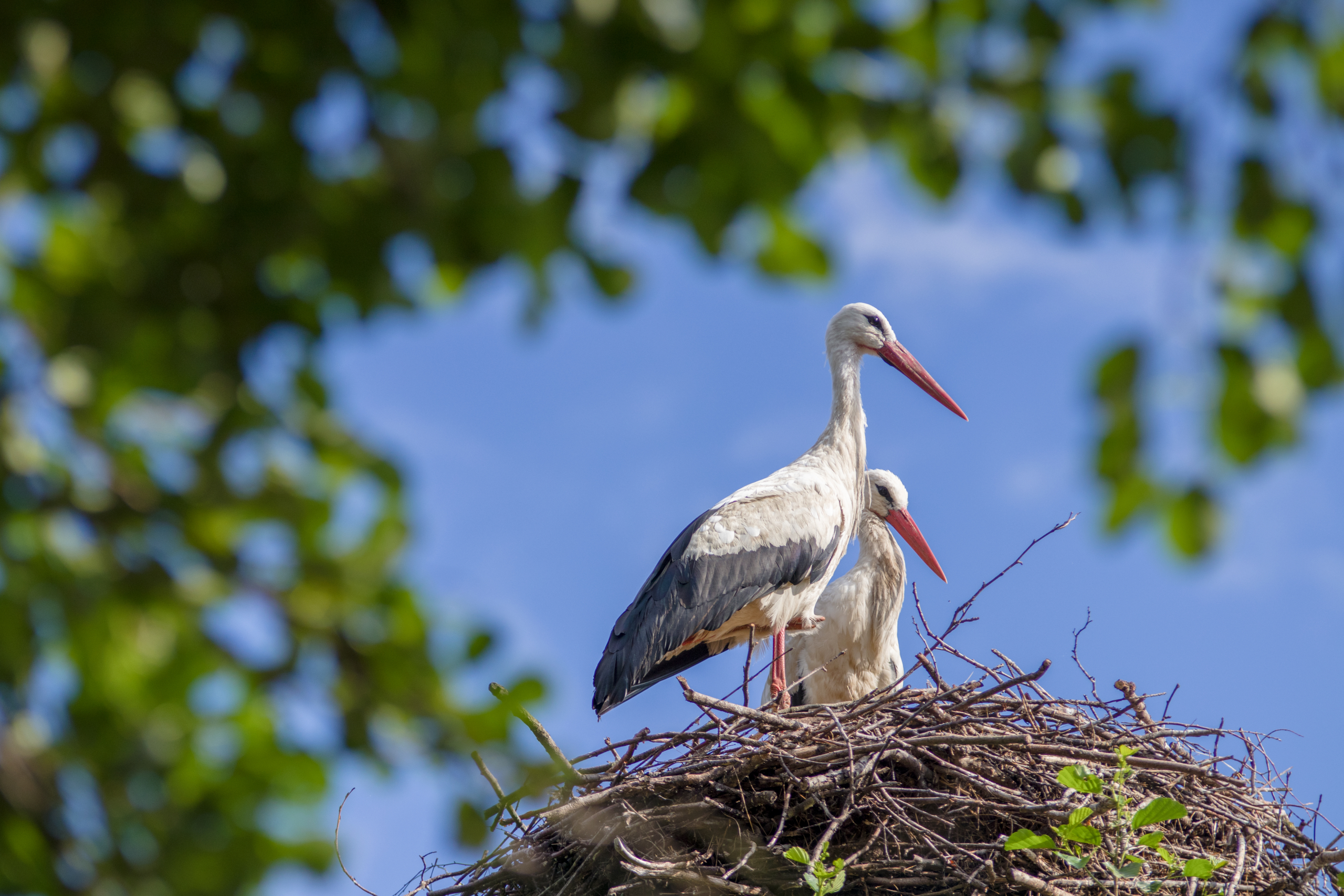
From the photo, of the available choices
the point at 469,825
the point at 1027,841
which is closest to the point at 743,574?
the point at 1027,841

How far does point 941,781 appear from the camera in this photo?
4.31 metres

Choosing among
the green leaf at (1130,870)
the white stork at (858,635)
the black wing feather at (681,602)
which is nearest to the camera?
the green leaf at (1130,870)

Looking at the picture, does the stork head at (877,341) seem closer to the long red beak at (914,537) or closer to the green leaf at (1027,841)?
the long red beak at (914,537)

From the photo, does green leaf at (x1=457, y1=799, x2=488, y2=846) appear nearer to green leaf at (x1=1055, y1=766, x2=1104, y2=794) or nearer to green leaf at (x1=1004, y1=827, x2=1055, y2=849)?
green leaf at (x1=1004, y1=827, x2=1055, y2=849)

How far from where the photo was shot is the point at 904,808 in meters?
4.20

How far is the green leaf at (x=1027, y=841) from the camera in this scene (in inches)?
141

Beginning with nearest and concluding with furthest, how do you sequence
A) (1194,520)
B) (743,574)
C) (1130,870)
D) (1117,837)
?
(1194,520), (1130,870), (1117,837), (743,574)

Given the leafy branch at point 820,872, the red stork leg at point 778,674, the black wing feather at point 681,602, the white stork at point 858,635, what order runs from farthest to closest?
the white stork at point 858,635
the red stork leg at point 778,674
the black wing feather at point 681,602
the leafy branch at point 820,872

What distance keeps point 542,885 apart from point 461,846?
296 centimetres

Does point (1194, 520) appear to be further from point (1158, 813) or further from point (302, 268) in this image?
point (1158, 813)

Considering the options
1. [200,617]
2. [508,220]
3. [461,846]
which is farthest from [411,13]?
[461,846]

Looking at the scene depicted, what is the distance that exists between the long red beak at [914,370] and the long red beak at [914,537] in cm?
75

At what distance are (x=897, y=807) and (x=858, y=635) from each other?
103 inches

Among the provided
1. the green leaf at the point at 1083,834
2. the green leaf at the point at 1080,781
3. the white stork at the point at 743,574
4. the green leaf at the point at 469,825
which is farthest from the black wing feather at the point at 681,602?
the green leaf at the point at 469,825
